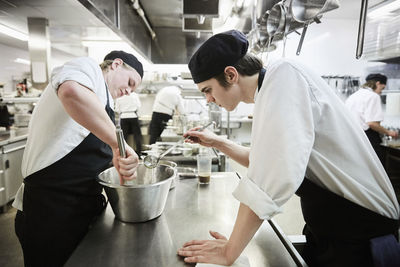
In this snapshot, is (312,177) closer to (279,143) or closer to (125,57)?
(279,143)

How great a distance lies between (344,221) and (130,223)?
30.8 inches

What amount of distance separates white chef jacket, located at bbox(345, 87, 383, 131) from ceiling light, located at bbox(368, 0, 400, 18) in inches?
49.9

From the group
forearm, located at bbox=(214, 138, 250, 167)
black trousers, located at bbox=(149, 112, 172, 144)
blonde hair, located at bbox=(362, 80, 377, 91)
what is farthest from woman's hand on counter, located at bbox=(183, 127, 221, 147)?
black trousers, located at bbox=(149, 112, 172, 144)

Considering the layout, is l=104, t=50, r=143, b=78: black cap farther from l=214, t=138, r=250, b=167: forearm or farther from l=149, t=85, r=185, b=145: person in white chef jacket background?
l=149, t=85, r=185, b=145: person in white chef jacket background

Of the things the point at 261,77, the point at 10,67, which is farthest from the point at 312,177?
the point at 10,67

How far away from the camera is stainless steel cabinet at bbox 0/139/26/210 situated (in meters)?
3.09

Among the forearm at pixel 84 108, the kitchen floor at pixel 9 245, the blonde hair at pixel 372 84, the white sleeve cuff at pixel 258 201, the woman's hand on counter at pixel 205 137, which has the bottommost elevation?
the kitchen floor at pixel 9 245

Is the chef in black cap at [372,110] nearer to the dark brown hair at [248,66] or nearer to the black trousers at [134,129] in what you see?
the dark brown hair at [248,66]

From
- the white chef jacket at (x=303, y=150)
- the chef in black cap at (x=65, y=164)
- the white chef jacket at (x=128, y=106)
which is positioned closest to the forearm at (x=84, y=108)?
the chef in black cap at (x=65, y=164)

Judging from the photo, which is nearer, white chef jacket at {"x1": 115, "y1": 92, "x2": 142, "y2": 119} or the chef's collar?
the chef's collar

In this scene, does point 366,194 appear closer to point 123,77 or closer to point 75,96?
point 75,96

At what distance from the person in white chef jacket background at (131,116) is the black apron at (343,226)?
203 inches

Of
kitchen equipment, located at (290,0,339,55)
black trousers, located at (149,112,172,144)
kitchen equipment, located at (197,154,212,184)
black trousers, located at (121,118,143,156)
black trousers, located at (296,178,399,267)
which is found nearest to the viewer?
black trousers, located at (296,178,399,267)

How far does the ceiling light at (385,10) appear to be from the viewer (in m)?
3.84
